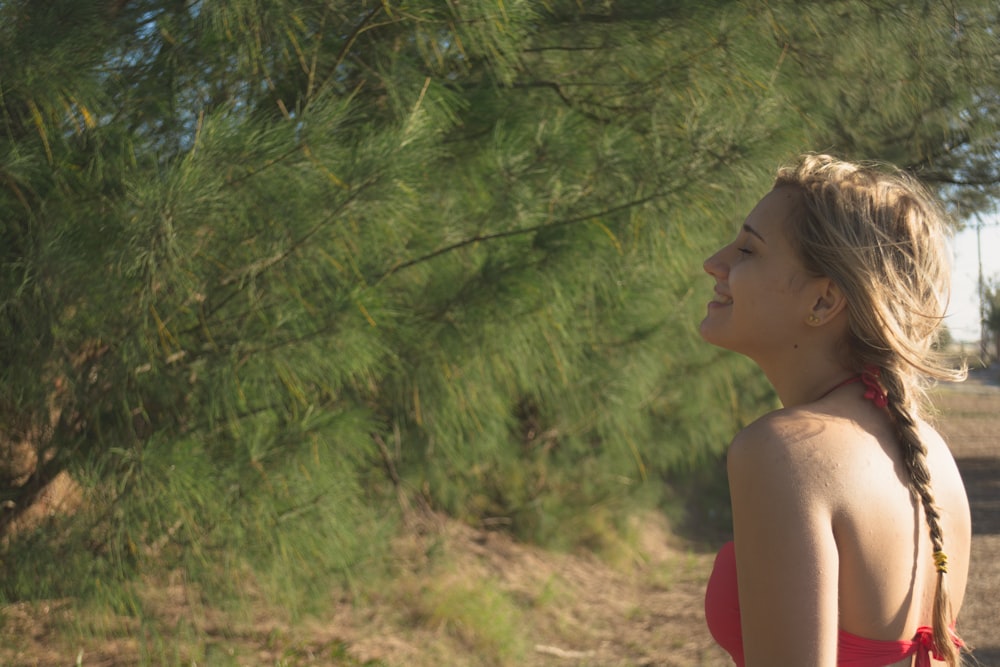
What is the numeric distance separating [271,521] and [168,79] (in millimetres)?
1252

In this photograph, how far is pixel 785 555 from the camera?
3.44 feet

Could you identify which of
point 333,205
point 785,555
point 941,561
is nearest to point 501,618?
point 333,205

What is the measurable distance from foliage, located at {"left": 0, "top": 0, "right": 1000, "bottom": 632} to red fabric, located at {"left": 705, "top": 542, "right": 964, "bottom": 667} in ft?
4.93

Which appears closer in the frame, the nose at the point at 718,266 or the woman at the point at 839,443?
the woman at the point at 839,443

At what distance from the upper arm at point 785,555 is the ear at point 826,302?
0.73 ft

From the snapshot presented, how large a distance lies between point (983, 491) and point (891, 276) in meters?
5.39

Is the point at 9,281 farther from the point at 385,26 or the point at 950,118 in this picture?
the point at 950,118

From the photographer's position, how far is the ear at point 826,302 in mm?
1241

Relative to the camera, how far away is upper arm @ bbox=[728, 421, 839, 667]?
1046mm

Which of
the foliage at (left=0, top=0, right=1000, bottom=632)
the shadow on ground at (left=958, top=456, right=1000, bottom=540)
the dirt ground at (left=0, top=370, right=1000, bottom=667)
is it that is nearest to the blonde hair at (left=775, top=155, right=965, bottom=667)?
the foliage at (left=0, top=0, right=1000, bottom=632)

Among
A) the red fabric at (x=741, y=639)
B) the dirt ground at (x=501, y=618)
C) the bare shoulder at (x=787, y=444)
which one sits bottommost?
the dirt ground at (x=501, y=618)

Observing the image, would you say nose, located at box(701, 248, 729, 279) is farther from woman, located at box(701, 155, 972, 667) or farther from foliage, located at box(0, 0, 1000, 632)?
foliage, located at box(0, 0, 1000, 632)

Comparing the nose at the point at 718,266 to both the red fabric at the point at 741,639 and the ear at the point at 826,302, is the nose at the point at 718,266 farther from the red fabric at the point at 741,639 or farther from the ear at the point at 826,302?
the red fabric at the point at 741,639

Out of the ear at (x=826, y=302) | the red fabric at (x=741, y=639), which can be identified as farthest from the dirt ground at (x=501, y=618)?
the ear at (x=826, y=302)
